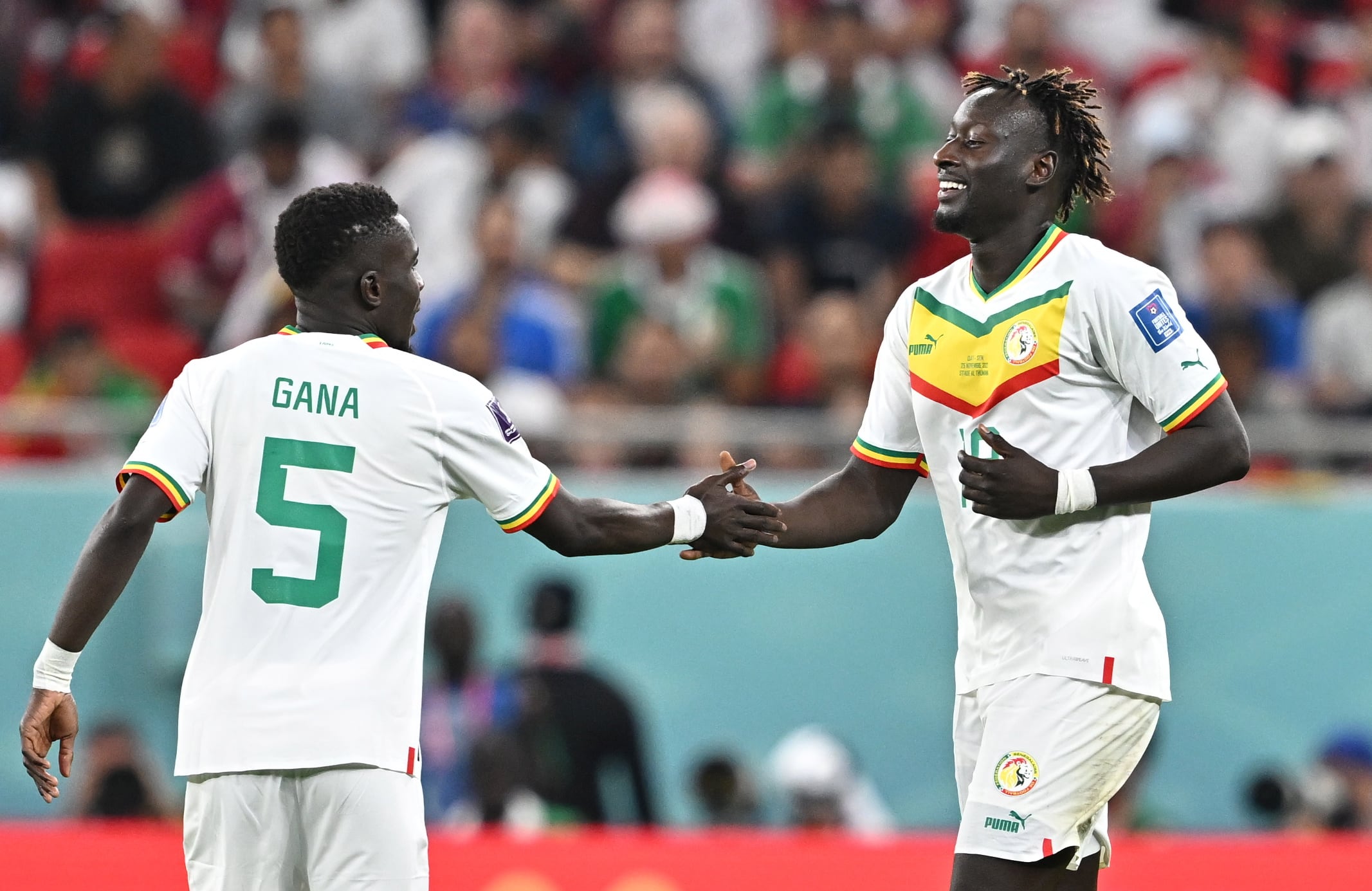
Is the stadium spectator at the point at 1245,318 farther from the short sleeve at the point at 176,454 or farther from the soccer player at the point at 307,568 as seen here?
the short sleeve at the point at 176,454

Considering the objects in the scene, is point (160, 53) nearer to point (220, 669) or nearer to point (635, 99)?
point (635, 99)

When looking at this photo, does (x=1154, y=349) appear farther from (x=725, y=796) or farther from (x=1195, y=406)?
(x=725, y=796)

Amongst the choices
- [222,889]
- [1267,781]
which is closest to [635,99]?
[1267,781]

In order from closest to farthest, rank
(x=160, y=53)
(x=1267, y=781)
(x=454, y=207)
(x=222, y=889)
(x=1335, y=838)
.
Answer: (x=222, y=889) < (x=1335, y=838) < (x=1267, y=781) < (x=454, y=207) < (x=160, y=53)

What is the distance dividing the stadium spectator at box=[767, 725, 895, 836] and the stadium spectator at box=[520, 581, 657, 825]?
706 mm

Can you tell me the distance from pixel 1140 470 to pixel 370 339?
6.36 feet

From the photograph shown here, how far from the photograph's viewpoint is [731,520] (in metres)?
5.45

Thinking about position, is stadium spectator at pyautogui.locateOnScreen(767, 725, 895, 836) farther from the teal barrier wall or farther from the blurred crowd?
the blurred crowd

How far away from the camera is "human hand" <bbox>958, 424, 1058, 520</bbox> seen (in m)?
4.88

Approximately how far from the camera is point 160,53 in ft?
39.1

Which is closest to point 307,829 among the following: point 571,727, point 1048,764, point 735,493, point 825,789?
point 735,493

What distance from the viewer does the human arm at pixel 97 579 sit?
4.56m

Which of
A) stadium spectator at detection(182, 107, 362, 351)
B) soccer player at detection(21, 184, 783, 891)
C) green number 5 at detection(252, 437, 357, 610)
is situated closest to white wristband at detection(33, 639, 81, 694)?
soccer player at detection(21, 184, 783, 891)

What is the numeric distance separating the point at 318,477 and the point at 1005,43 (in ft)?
27.7
